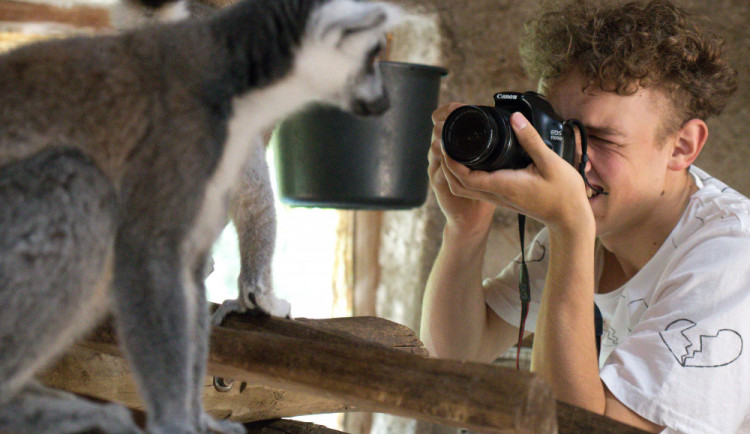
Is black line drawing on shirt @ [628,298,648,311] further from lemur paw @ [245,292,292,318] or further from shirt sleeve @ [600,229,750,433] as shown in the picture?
lemur paw @ [245,292,292,318]

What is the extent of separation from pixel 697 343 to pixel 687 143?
577mm

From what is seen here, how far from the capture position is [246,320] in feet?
4.65

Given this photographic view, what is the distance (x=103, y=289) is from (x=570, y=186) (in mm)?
930

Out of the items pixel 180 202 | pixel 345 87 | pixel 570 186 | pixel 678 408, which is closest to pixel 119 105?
pixel 180 202

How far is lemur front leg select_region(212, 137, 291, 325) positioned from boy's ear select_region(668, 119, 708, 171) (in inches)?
40.3

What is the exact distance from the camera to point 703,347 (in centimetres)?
141

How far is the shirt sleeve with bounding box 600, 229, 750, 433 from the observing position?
138 cm

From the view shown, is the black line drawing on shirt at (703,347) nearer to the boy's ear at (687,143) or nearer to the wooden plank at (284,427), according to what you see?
the boy's ear at (687,143)

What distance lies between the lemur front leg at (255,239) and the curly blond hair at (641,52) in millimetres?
840

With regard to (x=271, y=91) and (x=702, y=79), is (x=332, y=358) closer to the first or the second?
(x=271, y=91)

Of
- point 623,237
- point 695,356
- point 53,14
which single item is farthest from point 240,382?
point 53,14

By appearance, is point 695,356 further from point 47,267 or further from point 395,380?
point 47,267

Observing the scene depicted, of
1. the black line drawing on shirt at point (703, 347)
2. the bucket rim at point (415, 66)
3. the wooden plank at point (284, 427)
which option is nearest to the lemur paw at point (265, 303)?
the wooden plank at point (284, 427)

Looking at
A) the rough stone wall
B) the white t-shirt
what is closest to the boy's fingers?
the white t-shirt
